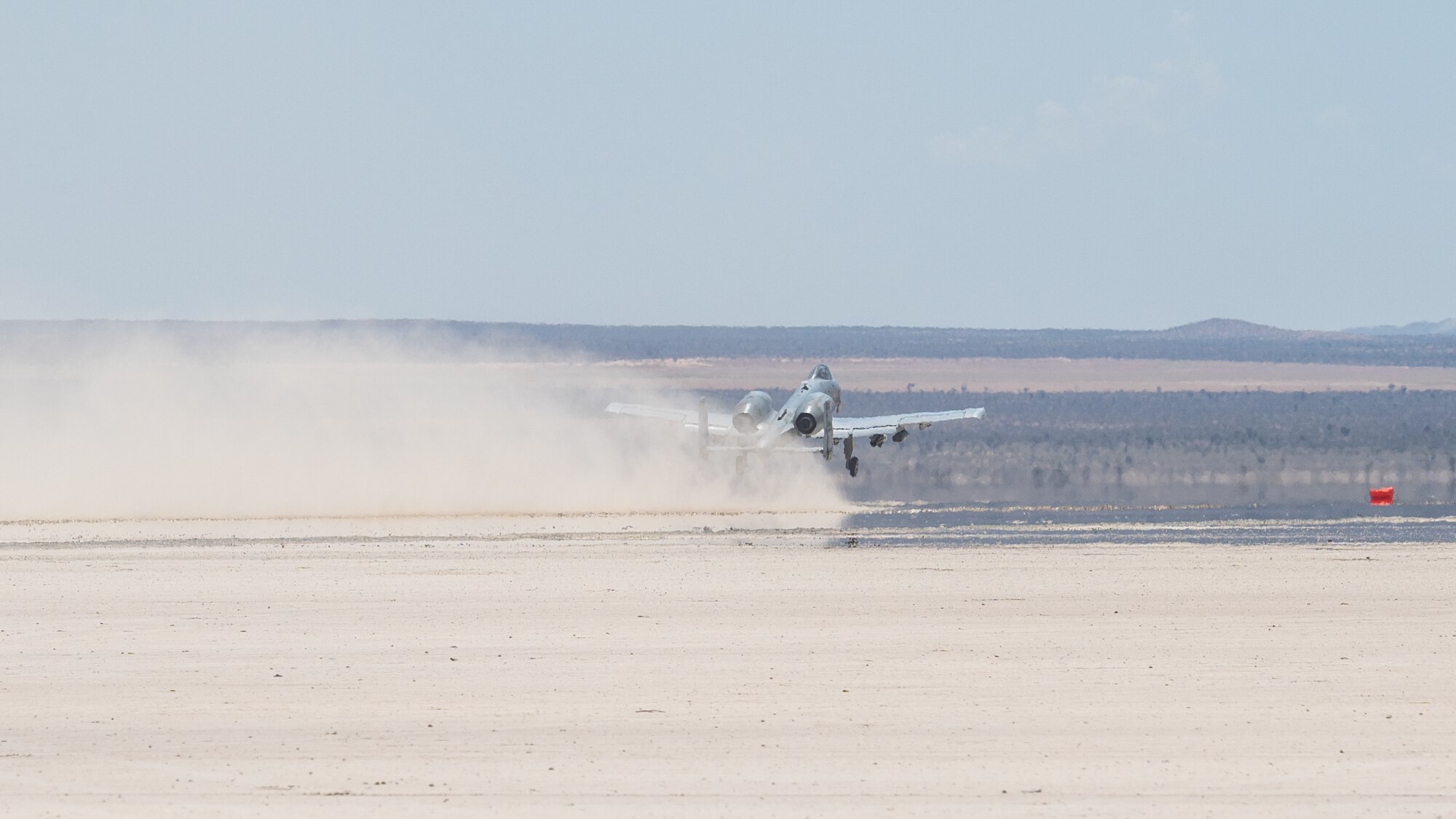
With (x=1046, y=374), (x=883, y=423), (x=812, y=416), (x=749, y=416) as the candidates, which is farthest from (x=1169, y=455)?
(x=1046, y=374)

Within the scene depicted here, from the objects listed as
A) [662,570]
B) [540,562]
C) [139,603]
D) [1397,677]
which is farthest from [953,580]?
[139,603]

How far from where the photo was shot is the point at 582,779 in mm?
16656

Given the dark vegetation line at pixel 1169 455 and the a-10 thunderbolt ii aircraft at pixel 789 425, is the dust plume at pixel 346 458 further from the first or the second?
the dark vegetation line at pixel 1169 455

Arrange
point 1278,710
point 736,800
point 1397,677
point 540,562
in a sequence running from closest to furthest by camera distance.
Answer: point 736,800 < point 1278,710 < point 1397,677 < point 540,562

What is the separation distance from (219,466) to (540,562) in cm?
1971

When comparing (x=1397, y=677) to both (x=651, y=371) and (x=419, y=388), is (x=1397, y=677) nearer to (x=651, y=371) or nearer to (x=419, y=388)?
(x=419, y=388)

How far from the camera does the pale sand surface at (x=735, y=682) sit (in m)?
16.2

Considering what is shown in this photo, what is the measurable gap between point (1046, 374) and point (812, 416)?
394 feet

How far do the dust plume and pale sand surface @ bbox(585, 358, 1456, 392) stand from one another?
228 ft

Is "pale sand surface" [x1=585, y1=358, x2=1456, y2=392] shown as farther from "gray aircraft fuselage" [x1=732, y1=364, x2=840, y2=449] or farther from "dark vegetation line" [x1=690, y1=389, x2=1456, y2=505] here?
"gray aircraft fuselage" [x1=732, y1=364, x2=840, y2=449]

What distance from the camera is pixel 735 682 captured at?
2125 cm

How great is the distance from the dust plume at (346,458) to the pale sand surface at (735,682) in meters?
10.1

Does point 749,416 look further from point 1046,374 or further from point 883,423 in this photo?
point 1046,374

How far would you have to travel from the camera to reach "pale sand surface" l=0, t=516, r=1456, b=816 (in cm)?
1623
